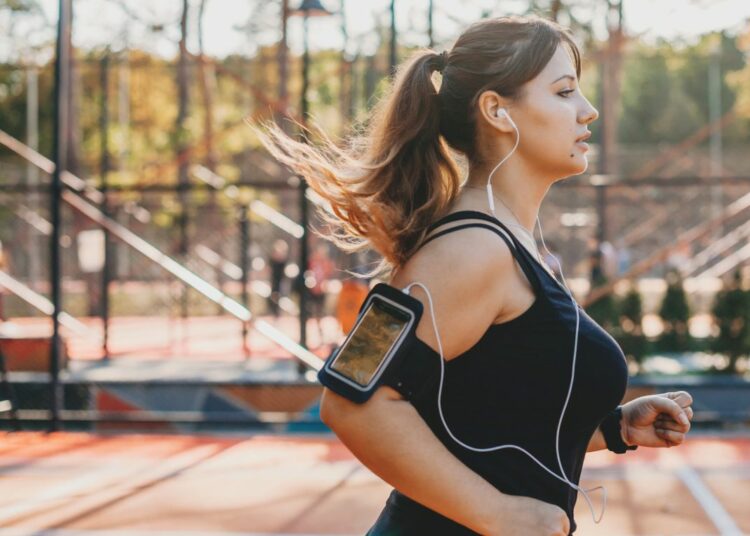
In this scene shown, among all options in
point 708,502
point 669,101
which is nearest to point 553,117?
point 708,502

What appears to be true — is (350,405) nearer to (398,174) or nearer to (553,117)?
(398,174)

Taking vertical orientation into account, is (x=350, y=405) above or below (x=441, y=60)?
below

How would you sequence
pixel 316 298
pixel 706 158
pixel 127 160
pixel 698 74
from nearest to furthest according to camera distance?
pixel 316 298
pixel 127 160
pixel 706 158
pixel 698 74

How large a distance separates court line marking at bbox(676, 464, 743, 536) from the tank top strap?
4269 mm

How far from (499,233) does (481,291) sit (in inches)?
4.7

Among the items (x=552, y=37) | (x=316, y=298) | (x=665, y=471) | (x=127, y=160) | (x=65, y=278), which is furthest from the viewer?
(x=65, y=278)

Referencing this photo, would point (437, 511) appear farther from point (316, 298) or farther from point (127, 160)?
point (127, 160)

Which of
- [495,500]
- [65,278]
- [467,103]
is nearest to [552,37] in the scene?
[467,103]

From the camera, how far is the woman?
5.73 ft

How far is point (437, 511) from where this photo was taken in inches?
69.6

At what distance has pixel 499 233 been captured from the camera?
6.00ft

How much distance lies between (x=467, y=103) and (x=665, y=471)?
5.67m

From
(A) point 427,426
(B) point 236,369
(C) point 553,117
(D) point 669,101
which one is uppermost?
(D) point 669,101

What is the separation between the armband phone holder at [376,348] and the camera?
68.3 inches
